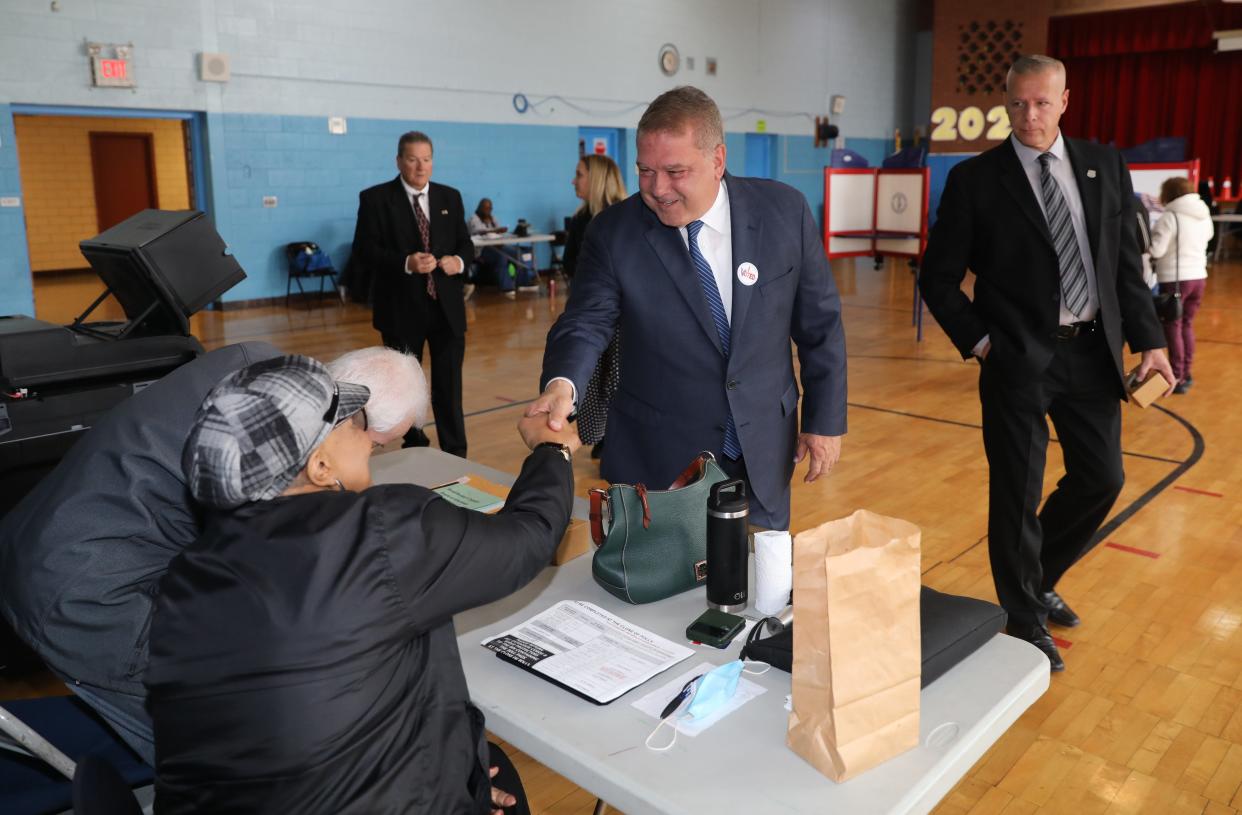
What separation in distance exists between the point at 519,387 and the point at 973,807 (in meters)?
5.04

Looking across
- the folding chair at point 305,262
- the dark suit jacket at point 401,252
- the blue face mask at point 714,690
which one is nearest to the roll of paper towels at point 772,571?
the blue face mask at point 714,690

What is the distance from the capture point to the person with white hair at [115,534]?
5.12 feet

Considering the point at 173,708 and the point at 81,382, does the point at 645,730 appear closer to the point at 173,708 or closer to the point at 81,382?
the point at 173,708

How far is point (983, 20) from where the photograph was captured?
1698 cm

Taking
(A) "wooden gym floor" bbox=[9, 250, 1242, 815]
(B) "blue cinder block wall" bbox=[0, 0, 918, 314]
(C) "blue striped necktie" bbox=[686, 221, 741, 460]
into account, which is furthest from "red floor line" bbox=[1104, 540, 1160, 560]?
(B) "blue cinder block wall" bbox=[0, 0, 918, 314]

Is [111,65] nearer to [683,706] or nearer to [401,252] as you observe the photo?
[401,252]

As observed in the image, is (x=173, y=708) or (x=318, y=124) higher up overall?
(x=318, y=124)

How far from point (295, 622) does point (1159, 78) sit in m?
19.6

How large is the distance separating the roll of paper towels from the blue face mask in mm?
275

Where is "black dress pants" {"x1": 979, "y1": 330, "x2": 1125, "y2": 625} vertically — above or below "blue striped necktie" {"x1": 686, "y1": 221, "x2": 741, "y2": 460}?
below

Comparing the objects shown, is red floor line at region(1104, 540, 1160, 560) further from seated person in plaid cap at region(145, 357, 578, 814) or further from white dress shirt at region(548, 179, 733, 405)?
seated person in plaid cap at region(145, 357, 578, 814)

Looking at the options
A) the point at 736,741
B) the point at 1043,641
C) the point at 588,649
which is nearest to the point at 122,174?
the point at 1043,641

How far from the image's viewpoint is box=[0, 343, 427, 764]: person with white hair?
5.12 ft

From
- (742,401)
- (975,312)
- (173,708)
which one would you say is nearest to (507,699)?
(173,708)
